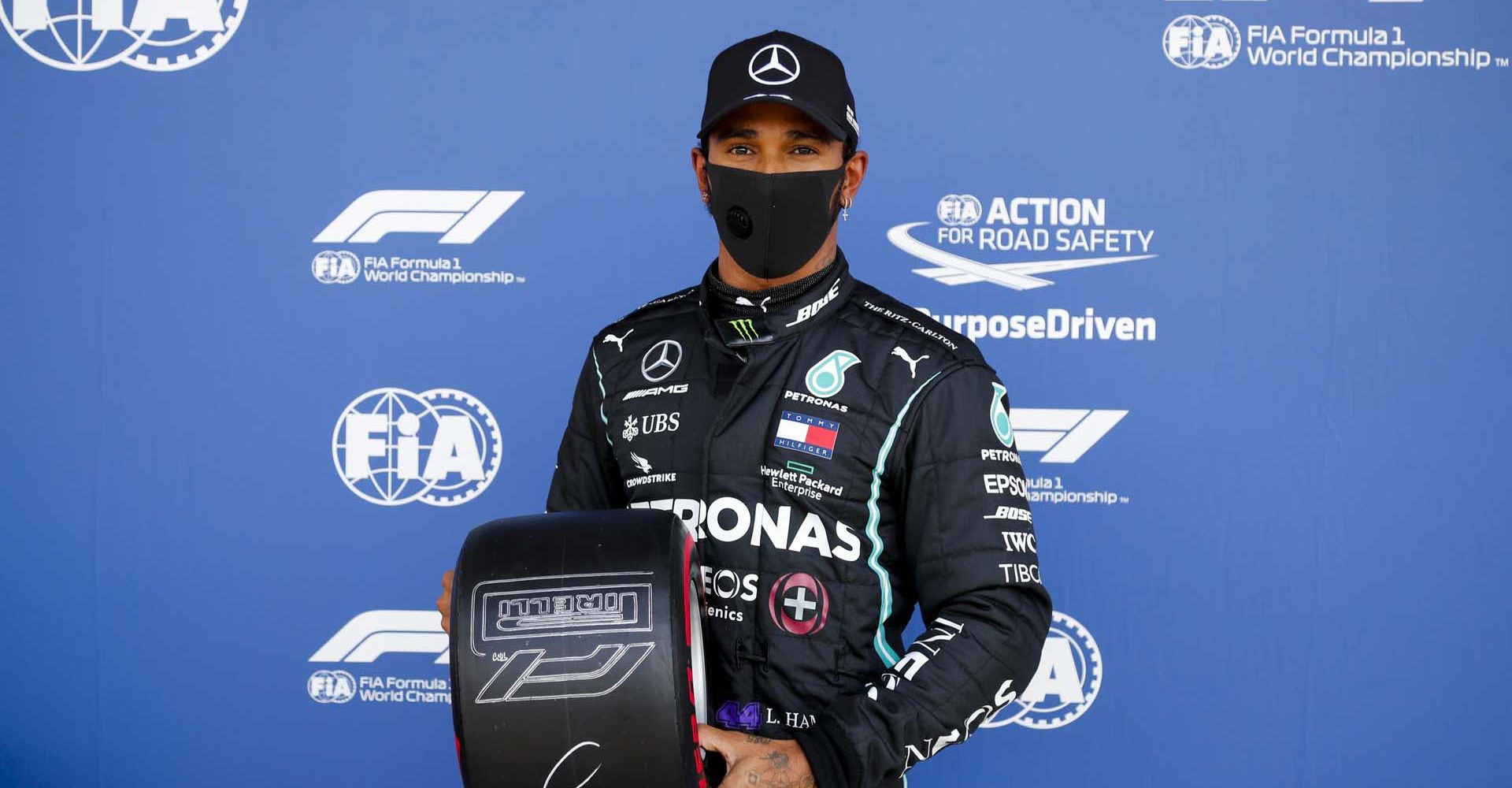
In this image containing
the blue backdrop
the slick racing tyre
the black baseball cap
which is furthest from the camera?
the blue backdrop

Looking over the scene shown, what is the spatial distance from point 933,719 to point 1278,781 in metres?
1.21

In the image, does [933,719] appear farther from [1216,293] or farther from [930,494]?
[1216,293]

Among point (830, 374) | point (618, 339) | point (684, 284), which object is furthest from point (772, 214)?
point (684, 284)

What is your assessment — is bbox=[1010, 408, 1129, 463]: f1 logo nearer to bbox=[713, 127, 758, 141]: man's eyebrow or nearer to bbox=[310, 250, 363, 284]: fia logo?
bbox=[713, 127, 758, 141]: man's eyebrow

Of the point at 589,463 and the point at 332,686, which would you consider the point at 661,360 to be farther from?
the point at 332,686

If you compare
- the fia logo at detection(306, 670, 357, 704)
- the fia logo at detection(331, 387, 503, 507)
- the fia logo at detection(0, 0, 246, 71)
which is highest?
the fia logo at detection(0, 0, 246, 71)

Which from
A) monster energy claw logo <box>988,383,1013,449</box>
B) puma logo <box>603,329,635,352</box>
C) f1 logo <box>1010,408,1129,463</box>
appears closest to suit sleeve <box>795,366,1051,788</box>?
monster energy claw logo <box>988,383,1013,449</box>

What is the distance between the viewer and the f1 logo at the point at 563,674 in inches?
41.7

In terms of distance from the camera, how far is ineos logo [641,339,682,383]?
56.8 inches

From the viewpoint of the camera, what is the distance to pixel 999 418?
1326mm

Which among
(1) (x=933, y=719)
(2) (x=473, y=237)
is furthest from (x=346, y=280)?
(1) (x=933, y=719)

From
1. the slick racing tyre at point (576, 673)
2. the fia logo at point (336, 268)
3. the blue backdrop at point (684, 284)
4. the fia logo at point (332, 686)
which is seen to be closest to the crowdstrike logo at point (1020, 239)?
the blue backdrop at point (684, 284)

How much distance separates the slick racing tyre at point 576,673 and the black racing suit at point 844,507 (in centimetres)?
19

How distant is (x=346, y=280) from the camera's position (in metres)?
2.17
